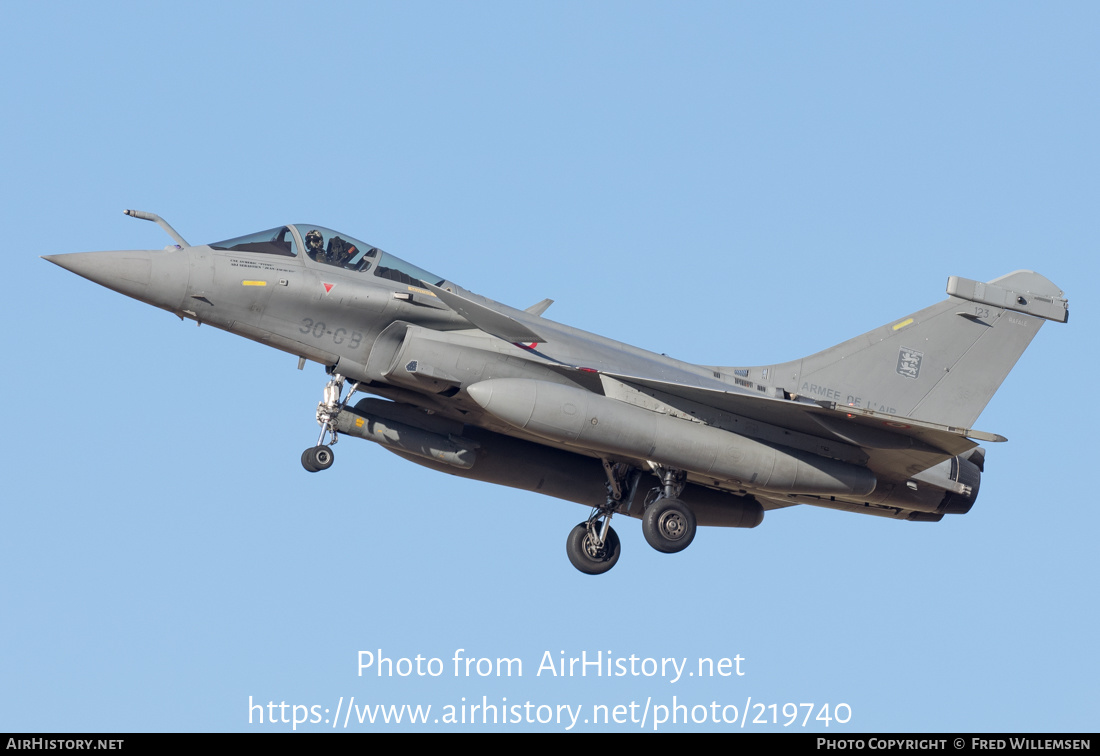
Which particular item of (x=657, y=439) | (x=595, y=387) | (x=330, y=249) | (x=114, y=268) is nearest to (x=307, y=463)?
(x=330, y=249)

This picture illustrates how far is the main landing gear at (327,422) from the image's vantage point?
1457cm

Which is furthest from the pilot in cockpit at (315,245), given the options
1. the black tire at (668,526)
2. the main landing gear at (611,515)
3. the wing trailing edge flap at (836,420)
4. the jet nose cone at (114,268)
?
the black tire at (668,526)

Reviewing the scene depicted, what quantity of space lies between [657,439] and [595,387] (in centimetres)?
109

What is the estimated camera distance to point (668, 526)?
1583cm

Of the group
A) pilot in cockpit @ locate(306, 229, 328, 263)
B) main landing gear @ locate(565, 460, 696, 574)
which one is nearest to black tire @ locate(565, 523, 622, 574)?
main landing gear @ locate(565, 460, 696, 574)

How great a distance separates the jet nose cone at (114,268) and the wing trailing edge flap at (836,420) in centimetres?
571

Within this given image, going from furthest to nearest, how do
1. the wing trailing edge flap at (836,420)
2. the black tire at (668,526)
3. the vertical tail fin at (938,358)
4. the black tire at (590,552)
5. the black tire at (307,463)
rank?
the vertical tail fin at (938,358) → the black tire at (590,552) → the black tire at (668,526) → the wing trailing edge flap at (836,420) → the black tire at (307,463)

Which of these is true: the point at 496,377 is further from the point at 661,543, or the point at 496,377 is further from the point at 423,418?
the point at 661,543

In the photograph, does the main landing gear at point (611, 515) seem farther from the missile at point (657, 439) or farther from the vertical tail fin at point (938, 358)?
the vertical tail fin at point (938, 358)

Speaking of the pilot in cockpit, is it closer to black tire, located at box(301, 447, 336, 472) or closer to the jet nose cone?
the jet nose cone

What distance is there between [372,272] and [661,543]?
5.00 meters

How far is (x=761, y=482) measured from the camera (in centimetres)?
1561

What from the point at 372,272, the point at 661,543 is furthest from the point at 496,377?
the point at 661,543

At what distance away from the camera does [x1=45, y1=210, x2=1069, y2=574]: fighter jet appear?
14602mm
